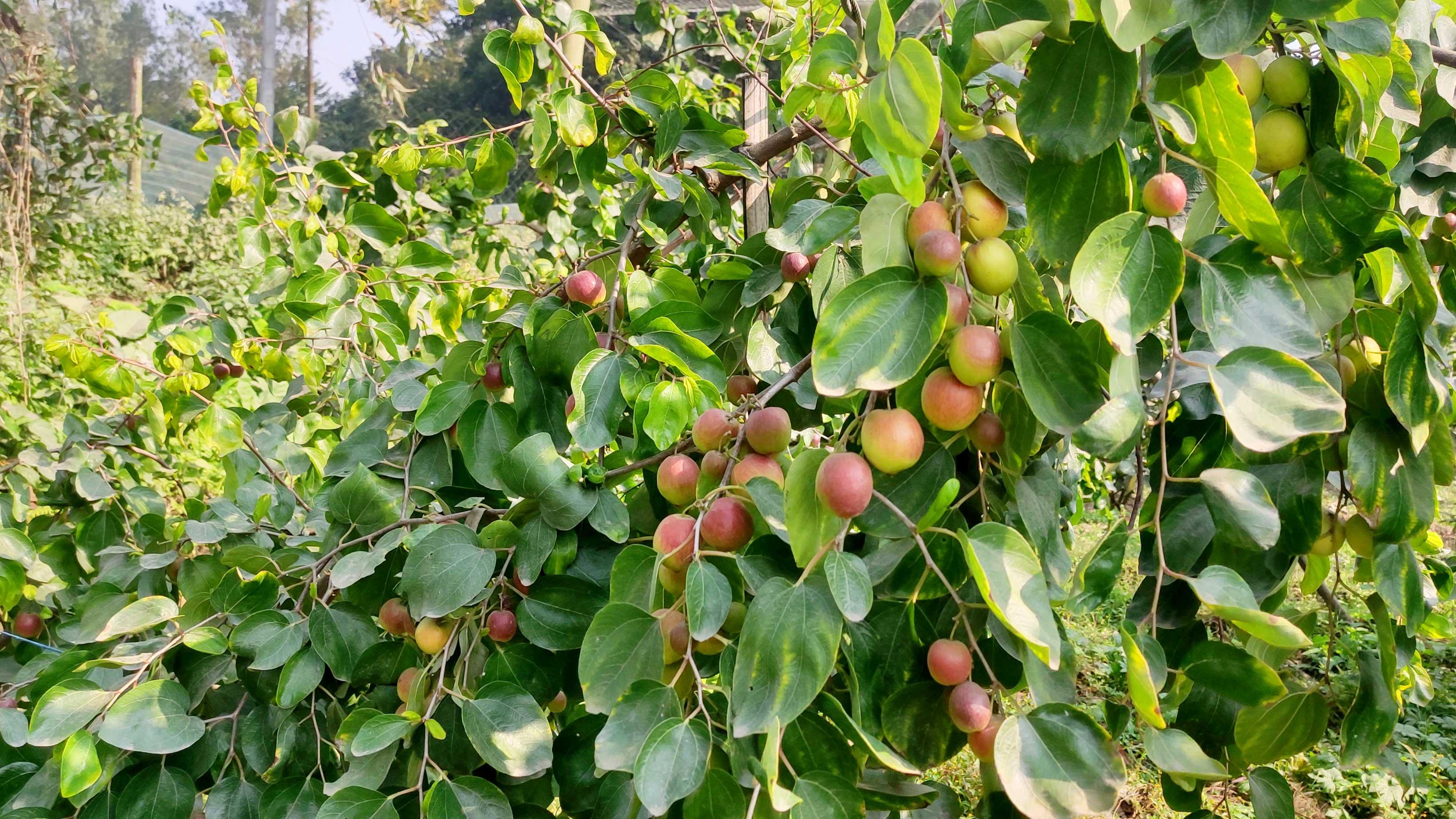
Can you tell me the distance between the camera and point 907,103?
470 mm

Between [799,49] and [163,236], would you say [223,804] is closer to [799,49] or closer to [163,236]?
[799,49]

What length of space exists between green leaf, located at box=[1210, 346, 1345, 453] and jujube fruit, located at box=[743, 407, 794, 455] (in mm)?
251

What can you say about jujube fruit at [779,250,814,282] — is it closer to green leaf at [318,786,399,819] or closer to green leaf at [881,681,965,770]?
green leaf at [881,681,965,770]

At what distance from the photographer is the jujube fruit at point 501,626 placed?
0.73 m

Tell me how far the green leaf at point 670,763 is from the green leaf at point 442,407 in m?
0.45

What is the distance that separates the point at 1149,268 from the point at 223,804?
2.76ft

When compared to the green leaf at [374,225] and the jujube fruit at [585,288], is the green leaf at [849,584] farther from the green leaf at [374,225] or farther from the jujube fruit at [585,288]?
the green leaf at [374,225]

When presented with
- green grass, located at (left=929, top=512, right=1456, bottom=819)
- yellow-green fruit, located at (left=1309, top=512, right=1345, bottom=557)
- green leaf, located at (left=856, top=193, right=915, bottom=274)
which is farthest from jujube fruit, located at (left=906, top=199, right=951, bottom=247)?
green grass, located at (left=929, top=512, right=1456, bottom=819)

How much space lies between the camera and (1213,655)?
556 millimetres

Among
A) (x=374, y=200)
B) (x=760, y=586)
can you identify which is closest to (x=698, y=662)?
(x=760, y=586)

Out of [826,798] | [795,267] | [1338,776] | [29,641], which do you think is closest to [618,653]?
[826,798]

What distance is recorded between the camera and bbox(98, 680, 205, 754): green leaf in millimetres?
710

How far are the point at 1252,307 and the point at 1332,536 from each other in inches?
8.9

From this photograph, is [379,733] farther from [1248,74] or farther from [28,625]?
[28,625]
